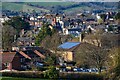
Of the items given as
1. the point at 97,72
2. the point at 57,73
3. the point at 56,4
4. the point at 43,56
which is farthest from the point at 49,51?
the point at 56,4

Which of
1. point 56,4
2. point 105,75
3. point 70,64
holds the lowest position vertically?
point 56,4

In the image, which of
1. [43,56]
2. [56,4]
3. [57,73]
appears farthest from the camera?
[56,4]

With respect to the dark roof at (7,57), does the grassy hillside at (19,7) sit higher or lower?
lower

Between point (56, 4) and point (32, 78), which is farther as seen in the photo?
point (56, 4)

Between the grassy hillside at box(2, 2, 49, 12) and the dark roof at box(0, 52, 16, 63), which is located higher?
the dark roof at box(0, 52, 16, 63)

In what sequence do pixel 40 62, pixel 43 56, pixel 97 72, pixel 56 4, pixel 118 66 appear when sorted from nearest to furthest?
pixel 118 66 < pixel 97 72 < pixel 40 62 < pixel 43 56 < pixel 56 4

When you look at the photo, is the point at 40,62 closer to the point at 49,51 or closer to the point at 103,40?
the point at 49,51

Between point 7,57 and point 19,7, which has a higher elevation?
point 7,57

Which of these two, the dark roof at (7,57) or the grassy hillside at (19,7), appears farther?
the grassy hillside at (19,7)

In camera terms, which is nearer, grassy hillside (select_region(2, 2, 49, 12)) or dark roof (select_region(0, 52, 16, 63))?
dark roof (select_region(0, 52, 16, 63))

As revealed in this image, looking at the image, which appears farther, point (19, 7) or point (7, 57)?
point (19, 7)

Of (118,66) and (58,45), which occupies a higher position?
(118,66)
